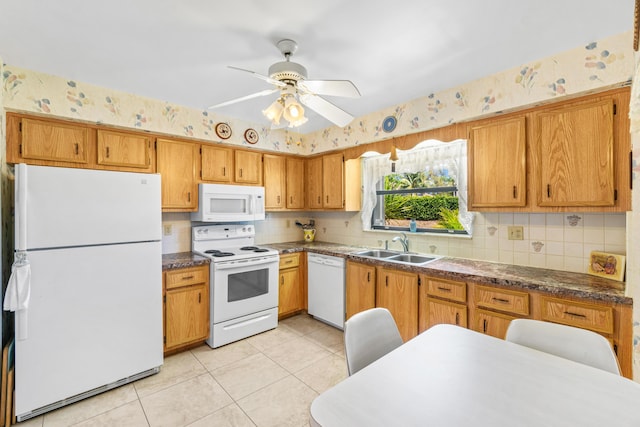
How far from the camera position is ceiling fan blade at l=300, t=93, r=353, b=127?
1.98 m

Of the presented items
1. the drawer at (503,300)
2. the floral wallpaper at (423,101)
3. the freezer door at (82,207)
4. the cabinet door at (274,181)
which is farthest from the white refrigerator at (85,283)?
the drawer at (503,300)

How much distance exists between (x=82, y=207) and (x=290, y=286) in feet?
7.24

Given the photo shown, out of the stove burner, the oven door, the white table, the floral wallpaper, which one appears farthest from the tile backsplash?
the white table

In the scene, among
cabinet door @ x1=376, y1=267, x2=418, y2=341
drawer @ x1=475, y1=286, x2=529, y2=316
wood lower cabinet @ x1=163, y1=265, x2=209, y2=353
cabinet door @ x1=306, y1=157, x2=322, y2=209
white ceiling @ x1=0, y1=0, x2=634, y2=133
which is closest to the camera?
white ceiling @ x1=0, y1=0, x2=634, y2=133

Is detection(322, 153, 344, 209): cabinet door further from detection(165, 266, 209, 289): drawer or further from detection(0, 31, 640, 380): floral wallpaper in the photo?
detection(165, 266, 209, 289): drawer

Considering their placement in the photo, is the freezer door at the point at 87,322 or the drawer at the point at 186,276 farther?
the drawer at the point at 186,276

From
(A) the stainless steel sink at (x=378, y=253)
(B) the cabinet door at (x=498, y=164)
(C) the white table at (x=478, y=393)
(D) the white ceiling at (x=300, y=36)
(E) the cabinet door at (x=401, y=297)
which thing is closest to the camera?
(C) the white table at (x=478, y=393)

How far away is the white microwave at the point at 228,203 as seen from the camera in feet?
10.2

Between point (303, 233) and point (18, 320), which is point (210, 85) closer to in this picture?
point (18, 320)

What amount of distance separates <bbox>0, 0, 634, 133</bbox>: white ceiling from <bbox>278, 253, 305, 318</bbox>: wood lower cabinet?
2.02 m

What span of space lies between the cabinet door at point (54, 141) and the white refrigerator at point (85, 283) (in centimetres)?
54

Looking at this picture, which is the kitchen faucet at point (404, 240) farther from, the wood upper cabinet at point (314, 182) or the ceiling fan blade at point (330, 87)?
the ceiling fan blade at point (330, 87)

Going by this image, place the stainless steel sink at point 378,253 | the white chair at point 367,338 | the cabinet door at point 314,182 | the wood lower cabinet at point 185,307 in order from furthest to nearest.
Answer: the cabinet door at point 314,182, the stainless steel sink at point 378,253, the wood lower cabinet at point 185,307, the white chair at point 367,338

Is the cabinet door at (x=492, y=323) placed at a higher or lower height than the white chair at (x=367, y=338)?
lower
